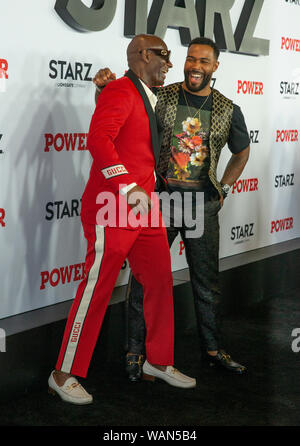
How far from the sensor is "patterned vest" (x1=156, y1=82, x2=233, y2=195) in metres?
3.16

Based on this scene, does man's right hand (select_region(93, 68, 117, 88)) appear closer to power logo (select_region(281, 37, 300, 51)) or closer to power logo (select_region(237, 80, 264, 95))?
power logo (select_region(237, 80, 264, 95))

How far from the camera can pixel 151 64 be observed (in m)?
2.86

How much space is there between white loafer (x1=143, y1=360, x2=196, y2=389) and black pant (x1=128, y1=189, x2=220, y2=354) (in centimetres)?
9

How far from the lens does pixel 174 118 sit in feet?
10.4

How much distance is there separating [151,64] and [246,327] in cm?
182

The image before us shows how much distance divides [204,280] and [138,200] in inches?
29.4

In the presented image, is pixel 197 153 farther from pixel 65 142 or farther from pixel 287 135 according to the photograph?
pixel 287 135

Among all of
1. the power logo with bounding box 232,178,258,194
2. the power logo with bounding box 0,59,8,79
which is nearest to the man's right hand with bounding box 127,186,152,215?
the power logo with bounding box 0,59,8,79

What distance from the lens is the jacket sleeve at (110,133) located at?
2643 mm

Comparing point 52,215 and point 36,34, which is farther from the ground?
point 36,34

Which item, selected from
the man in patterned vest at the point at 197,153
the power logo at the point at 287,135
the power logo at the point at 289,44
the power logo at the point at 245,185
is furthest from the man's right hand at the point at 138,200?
the power logo at the point at 289,44

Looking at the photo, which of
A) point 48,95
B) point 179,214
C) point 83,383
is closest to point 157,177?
point 179,214
